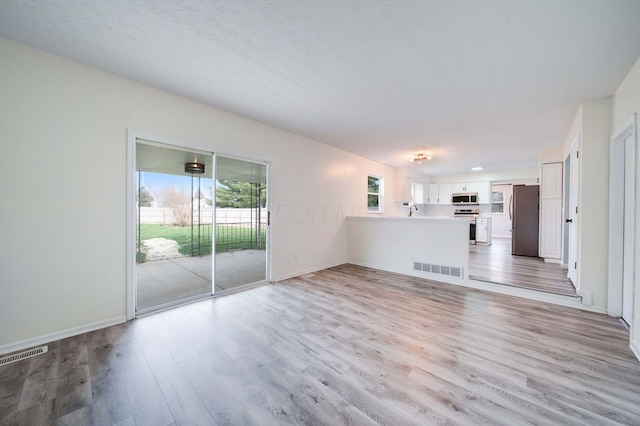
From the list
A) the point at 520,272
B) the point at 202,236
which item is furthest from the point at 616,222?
the point at 202,236

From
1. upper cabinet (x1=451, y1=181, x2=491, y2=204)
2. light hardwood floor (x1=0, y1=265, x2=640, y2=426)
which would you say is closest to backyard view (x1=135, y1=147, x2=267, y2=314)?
light hardwood floor (x1=0, y1=265, x2=640, y2=426)

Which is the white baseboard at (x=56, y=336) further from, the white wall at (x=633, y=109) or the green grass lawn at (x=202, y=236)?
the white wall at (x=633, y=109)

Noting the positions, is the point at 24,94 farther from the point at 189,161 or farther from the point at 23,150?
the point at 189,161

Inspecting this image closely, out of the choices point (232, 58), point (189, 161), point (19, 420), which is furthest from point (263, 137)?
point (19, 420)

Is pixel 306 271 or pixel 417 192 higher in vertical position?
pixel 417 192

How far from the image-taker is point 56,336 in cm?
223

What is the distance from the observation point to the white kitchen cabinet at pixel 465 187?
8.06 metres

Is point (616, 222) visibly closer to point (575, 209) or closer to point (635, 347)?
point (575, 209)

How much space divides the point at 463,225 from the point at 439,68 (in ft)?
8.77

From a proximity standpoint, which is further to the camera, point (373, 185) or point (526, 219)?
point (373, 185)

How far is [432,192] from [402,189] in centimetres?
220

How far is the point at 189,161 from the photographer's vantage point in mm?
3898

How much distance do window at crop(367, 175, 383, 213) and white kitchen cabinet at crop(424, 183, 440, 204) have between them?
2752mm

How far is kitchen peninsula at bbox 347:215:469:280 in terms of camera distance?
4078 millimetres
